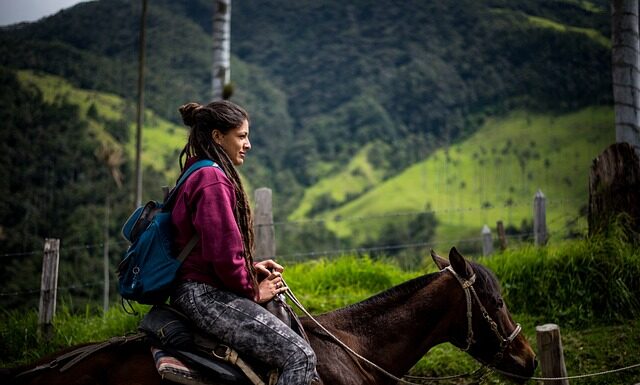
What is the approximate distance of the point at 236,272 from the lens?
3.28m

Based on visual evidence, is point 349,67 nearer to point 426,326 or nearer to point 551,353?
point 551,353

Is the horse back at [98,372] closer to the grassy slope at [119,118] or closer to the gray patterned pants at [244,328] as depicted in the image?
the gray patterned pants at [244,328]

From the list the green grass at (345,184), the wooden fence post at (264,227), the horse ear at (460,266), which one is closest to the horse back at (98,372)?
the horse ear at (460,266)

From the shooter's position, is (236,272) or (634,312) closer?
(236,272)

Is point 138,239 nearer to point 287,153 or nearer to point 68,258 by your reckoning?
point 68,258

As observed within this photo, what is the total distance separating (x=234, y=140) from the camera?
3645mm

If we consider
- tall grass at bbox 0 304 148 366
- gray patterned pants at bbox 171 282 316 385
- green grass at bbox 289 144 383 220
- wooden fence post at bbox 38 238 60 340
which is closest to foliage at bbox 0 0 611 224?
green grass at bbox 289 144 383 220

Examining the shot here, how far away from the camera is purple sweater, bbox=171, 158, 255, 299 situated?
325 cm

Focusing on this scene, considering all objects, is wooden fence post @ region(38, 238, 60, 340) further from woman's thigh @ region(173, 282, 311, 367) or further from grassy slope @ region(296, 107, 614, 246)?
grassy slope @ region(296, 107, 614, 246)

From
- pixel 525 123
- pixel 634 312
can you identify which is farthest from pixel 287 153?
pixel 634 312

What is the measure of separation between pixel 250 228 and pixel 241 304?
0.45 m

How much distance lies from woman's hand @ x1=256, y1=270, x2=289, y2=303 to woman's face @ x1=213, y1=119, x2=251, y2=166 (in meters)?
0.71

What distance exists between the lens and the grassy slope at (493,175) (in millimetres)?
111250


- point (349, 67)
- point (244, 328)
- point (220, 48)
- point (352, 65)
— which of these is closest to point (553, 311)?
point (244, 328)
